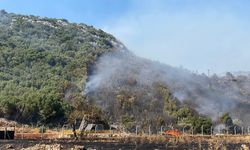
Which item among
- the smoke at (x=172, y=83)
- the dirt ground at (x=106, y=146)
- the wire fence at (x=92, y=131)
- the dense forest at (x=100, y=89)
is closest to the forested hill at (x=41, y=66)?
the dense forest at (x=100, y=89)

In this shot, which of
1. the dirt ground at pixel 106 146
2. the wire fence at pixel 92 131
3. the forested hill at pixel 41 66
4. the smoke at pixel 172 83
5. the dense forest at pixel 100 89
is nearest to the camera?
the dirt ground at pixel 106 146

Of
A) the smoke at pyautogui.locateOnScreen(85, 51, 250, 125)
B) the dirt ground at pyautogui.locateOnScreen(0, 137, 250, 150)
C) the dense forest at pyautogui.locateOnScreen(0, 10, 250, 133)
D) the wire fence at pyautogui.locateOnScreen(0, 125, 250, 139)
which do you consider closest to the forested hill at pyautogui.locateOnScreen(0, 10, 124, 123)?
the dense forest at pyautogui.locateOnScreen(0, 10, 250, 133)

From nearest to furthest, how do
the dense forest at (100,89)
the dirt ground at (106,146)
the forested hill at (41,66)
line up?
A: the dirt ground at (106,146) < the forested hill at (41,66) < the dense forest at (100,89)

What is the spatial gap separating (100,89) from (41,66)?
71.9ft

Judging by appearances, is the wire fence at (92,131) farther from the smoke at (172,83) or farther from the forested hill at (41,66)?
the smoke at (172,83)

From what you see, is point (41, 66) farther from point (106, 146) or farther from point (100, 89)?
point (106, 146)

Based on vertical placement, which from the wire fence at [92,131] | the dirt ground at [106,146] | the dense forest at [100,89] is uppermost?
the dense forest at [100,89]

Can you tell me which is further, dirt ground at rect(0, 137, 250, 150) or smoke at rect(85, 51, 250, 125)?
smoke at rect(85, 51, 250, 125)

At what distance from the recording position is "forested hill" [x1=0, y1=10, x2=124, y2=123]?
8738 centimetres

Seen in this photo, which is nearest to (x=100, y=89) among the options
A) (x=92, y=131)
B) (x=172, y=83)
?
(x=172, y=83)

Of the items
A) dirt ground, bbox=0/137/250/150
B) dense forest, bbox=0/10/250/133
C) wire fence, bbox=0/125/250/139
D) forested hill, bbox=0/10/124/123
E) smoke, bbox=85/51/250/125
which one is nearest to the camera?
dirt ground, bbox=0/137/250/150

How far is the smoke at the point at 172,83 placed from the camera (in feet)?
394

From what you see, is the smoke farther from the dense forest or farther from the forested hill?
the forested hill

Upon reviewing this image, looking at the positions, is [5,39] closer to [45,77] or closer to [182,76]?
[45,77]
